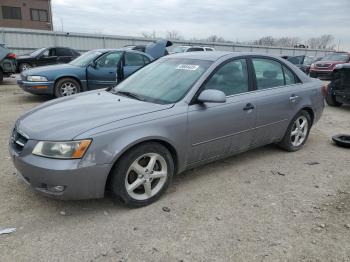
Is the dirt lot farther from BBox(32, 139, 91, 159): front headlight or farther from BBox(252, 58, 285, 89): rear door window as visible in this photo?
BBox(252, 58, 285, 89): rear door window

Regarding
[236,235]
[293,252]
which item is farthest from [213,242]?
[293,252]

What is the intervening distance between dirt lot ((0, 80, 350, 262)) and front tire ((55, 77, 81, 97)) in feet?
14.8

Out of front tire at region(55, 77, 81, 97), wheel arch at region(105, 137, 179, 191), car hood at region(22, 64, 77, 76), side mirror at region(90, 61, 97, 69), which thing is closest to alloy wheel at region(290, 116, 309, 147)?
wheel arch at region(105, 137, 179, 191)

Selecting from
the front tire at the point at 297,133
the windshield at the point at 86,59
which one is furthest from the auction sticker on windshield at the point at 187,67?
the windshield at the point at 86,59

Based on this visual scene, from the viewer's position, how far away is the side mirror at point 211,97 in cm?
342

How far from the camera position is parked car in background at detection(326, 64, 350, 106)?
8.30 meters

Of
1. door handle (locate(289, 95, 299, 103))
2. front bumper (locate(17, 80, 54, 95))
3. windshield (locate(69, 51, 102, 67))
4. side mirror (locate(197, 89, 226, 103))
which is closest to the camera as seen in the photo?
side mirror (locate(197, 89, 226, 103))

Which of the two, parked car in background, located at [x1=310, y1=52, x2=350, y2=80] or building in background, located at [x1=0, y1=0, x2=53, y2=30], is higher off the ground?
building in background, located at [x1=0, y1=0, x2=53, y2=30]

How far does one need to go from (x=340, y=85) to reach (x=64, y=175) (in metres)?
8.16

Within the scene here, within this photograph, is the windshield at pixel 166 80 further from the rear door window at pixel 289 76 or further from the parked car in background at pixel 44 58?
the parked car in background at pixel 44 58

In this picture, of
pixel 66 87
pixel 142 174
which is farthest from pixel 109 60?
pixel 142 174

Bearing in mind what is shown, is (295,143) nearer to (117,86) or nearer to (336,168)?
(336,168)

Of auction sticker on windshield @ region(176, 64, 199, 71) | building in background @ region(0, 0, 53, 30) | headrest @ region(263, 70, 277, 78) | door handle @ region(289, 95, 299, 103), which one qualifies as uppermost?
building in background @ region(0, 0, 53, 30)

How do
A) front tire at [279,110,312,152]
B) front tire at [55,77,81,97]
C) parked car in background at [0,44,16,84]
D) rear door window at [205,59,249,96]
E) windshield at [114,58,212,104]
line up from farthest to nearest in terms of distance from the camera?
parked car in background at [0,44,16,84] < front tire at [55,77,81,97] < front tire at [279,110,312,152] < rear door window at [205,59,249,96] < windshield at [114,58,212,104]
